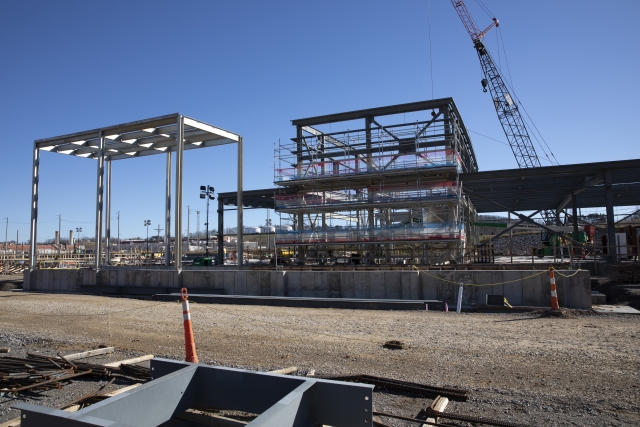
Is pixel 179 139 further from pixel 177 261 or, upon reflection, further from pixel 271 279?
pixel 271 279

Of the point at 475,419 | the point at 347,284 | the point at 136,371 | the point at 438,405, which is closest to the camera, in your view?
the point at 475,419

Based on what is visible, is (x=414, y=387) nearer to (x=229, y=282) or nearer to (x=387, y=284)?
(x=387, y=284)

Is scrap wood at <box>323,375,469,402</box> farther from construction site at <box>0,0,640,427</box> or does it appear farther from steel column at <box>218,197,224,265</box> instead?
steel column at <box>218,197,224,265</box>

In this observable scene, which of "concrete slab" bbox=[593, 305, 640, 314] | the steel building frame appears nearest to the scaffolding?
"concrete slab" bbox=[593, 305, 640, 314]

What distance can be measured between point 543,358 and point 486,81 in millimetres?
68298

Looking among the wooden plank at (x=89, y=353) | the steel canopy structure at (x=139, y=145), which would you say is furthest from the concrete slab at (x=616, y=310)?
the steel canopy structure at (x=139, y=145)

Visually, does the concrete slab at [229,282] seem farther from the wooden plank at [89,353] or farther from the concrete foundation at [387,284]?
the wooden plank at [89,353]

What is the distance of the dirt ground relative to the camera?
17.5 feet

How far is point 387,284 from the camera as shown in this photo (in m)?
17.2

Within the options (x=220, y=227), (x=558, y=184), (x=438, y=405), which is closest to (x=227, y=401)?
(x=438, y=405)

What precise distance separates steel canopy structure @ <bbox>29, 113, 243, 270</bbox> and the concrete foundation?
339 centimetres

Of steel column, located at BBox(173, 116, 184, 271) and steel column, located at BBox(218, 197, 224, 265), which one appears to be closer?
steel column, located at BBox(173, 116, 184, 271)

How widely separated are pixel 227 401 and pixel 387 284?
529 inches

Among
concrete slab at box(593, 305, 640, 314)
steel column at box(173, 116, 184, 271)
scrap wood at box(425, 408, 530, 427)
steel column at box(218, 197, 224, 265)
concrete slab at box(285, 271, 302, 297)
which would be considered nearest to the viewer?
scrap wood at box(425, 408, 530, 427)
